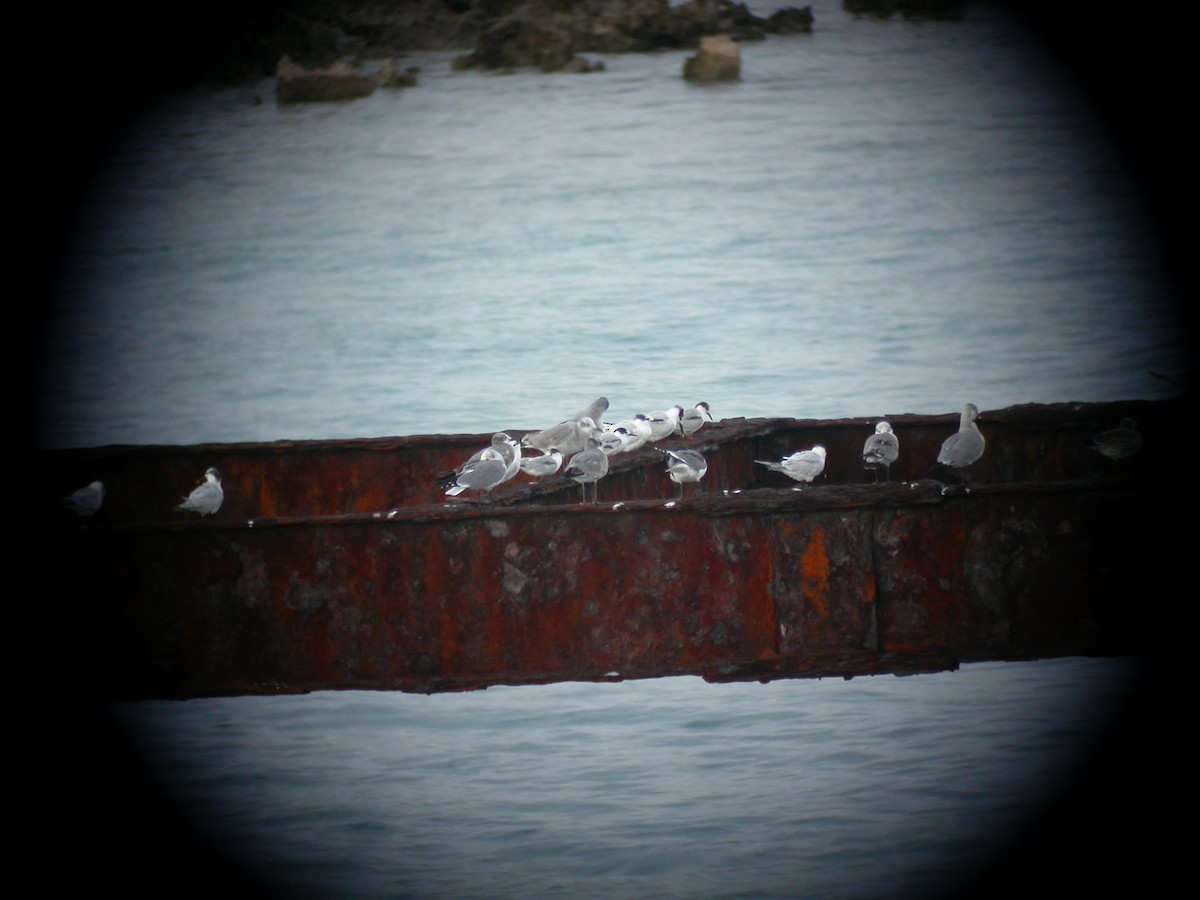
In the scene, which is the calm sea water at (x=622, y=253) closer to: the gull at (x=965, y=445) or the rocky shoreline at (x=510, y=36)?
the rocky shoreline at (x=510, y=36)

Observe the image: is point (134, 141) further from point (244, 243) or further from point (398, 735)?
point (398, 735)

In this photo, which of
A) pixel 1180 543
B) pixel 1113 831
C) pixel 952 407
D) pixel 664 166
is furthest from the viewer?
pixel 664 166

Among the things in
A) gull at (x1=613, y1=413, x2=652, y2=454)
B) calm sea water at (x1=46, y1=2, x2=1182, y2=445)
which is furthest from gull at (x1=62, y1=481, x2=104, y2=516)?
calm sea water at (x1=46, y1=2, x2=1182, y2=445)

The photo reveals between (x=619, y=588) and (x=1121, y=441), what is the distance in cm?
350

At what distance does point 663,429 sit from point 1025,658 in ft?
12.9

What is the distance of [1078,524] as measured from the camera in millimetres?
5785

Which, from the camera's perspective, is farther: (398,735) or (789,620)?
(398,735)

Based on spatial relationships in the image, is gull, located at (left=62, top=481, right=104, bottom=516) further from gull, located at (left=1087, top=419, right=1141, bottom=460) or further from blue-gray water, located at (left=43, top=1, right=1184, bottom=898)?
gull, located at (left=1087, top=419, right=1141, bottom=460)

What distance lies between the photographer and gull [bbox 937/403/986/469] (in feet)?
27.5

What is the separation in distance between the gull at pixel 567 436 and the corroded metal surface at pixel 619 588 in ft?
8.15

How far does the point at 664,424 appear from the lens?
9.45 metres

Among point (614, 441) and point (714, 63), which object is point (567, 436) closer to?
point (614, 441)

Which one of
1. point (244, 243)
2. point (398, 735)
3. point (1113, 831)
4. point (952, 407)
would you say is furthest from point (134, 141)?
point (1113, 831)

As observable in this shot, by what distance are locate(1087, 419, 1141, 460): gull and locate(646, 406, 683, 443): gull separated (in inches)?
106
